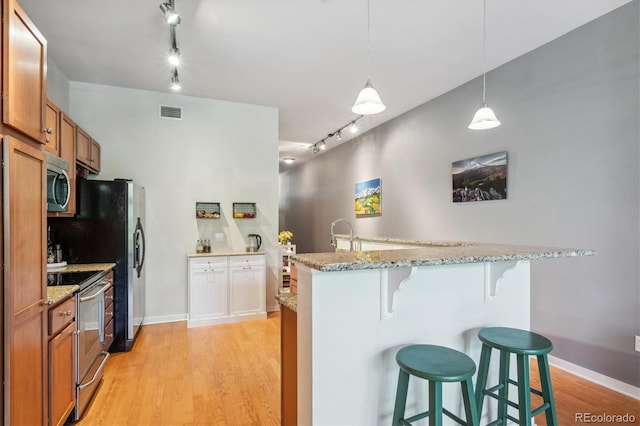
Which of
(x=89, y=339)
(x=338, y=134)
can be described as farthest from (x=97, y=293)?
(x=338, y=134)

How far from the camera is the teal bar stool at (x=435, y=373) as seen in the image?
1.40 meters

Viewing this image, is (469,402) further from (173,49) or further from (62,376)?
(173,49)

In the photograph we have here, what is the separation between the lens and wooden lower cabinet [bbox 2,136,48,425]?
4.81 feet

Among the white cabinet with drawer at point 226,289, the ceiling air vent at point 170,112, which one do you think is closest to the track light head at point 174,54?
the ceiling air vent at point 170,112

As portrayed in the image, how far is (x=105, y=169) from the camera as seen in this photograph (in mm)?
4230

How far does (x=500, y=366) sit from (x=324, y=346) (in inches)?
42.3

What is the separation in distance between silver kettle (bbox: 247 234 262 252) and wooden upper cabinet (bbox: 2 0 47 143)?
302 cm

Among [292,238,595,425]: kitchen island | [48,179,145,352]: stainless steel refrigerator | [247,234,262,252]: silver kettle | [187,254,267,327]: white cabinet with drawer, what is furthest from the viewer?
[247,234,262,252]: silver kettle

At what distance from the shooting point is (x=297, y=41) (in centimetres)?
317

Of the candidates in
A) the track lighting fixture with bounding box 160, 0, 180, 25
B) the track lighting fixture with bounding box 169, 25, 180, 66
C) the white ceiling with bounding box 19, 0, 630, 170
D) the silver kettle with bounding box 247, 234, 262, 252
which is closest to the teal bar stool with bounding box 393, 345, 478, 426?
the white ceiling with bounding box 19, 0, 630, 170

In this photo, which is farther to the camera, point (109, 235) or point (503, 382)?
point (109, 235)

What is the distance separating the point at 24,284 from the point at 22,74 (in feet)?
3.39

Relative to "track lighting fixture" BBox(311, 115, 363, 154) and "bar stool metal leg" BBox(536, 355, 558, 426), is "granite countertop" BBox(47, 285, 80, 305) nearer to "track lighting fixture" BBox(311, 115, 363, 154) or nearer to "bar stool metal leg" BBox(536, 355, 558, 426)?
"bar stool metal leg" BBox(536, 355, 558, 426)

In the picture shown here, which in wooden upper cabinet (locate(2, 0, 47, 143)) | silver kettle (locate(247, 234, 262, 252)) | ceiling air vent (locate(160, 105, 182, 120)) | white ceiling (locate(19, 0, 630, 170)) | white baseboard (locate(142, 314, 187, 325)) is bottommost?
white baseboard (locate(142, 314, 187, 325))
